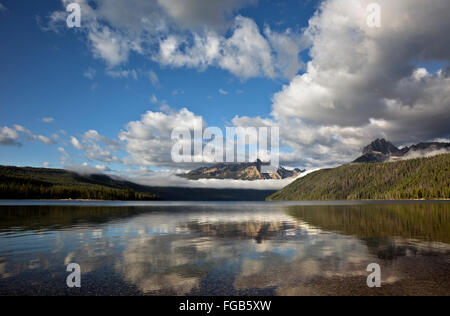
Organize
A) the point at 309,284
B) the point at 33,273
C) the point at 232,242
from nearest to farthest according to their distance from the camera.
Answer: the point at 309,284 < the point at 33,273 < the point at 232,242

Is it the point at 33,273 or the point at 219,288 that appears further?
the point at 33,273

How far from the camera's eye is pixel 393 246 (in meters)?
30.4

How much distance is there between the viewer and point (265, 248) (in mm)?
29797

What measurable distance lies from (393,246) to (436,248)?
13.0 feet
